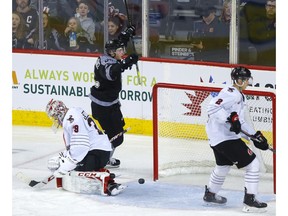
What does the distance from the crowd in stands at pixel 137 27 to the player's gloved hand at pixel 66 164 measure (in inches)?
102

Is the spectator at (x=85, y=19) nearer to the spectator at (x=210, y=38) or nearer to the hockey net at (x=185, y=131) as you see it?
the spectator at (x=210, y=38)

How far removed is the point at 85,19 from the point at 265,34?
1990 millimetres

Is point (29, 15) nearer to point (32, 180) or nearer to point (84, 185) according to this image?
point (32, 180)

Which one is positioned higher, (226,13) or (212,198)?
(226,13)

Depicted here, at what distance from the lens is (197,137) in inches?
299

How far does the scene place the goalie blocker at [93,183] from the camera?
6891 millimetres

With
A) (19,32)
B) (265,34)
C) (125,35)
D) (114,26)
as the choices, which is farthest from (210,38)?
→ (19,32)

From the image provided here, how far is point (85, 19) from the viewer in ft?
32.4

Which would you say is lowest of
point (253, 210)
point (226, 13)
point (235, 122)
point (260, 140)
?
point (253, 210)

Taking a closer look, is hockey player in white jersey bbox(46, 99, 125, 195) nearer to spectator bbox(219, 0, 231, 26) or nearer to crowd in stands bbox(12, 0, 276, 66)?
crowd in stands bbox(12, 0, 276, 66)

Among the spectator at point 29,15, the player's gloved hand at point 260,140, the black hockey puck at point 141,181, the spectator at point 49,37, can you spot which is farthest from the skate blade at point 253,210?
the spectator at point 29,15

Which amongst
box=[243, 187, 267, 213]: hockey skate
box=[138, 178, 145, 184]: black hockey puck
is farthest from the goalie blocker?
box=[243, 187, 267, 213]: hockey skate

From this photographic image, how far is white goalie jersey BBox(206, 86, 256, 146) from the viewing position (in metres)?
6.32

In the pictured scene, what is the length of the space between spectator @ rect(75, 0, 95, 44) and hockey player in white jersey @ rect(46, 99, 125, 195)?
2.96m
